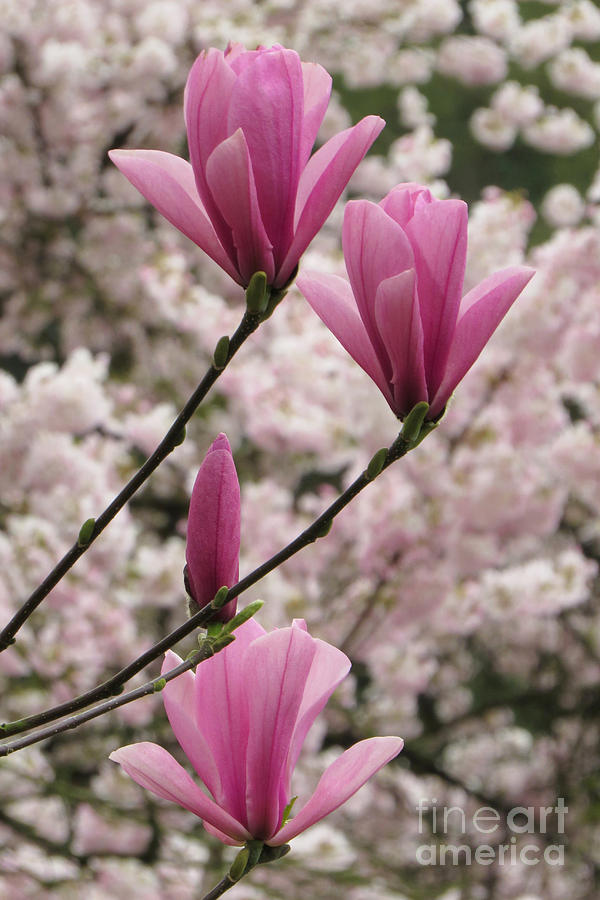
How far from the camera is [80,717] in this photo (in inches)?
21.2

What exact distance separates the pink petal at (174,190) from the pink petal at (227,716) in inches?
8.4

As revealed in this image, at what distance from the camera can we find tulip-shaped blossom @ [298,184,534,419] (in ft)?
1.90

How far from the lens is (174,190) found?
586mm

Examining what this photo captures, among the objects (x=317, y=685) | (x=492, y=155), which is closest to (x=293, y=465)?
(x=317, y=685)

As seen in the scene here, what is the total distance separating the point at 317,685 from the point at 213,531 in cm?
11

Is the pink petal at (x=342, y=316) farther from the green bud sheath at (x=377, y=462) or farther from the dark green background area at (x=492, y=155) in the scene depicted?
the dark green background area at (x=492, y=155)

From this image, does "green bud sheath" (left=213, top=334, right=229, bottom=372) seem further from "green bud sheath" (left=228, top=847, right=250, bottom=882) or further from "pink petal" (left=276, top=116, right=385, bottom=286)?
"green bud sheath" (left=228, top=847, right=250, bottom=882)

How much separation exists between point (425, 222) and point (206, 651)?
0.84 ft

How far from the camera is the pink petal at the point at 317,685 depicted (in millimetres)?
621

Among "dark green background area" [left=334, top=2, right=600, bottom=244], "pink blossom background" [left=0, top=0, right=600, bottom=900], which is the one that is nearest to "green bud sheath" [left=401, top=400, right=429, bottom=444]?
"pink blossom background" [left=0, top=0, right=600, bottom=900]

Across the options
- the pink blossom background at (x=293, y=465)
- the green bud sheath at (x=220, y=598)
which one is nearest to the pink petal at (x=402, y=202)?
the green bud sheath at (x=220, y=598)

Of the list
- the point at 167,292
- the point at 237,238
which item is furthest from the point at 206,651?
the point at 167,292

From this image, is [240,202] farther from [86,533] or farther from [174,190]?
[86,533]

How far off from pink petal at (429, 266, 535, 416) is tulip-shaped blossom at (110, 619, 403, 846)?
0.16 meters
